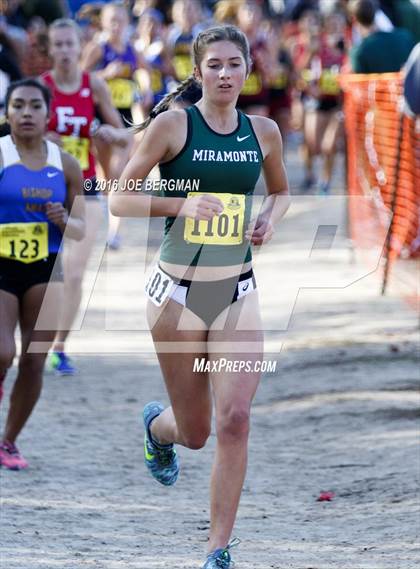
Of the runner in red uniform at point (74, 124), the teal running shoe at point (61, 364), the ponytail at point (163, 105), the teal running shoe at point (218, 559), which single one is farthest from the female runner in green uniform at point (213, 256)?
the teal running shoe at point (61, 364)


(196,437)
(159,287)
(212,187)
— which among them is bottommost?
(196,437)

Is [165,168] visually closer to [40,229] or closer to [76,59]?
[40,229]

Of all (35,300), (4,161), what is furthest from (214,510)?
(4,161)

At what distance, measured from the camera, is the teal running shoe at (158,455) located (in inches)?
224

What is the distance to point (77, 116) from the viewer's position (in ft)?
29.8

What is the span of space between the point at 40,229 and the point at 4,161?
371 millimetres

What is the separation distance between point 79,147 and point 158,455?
384 cm

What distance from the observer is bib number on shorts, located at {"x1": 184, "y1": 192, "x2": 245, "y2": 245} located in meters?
5.00

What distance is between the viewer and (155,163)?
16.5ft

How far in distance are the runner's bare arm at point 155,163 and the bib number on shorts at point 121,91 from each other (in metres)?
8.61

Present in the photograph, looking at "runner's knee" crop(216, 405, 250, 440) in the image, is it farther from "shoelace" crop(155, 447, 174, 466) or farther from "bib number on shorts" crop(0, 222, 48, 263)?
"bib number on shorts" crop(0, 222, 48, 263)

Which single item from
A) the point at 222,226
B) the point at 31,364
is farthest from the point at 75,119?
the point at 222,226

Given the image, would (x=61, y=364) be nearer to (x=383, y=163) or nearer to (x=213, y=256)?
(x=213, y=256)

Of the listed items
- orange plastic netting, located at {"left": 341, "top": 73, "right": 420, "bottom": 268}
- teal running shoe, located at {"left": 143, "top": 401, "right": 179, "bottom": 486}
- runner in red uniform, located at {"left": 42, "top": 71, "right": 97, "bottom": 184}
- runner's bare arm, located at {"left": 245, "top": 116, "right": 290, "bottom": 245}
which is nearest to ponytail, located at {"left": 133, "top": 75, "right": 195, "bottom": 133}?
runner's bare arm, located at {"left": 245, "top": 116, "right": 290, "bottom": 245}
